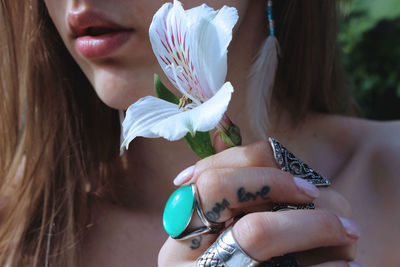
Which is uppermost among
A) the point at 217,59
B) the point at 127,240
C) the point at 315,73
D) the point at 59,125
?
the point at 217,59

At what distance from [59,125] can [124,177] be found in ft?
0.97

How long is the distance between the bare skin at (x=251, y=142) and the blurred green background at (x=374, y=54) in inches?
48.3

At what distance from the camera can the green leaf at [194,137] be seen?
0.61m

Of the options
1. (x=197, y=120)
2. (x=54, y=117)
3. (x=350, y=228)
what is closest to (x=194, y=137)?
(x=197, y=120)

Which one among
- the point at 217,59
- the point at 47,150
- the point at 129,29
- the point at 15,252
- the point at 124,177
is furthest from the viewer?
the point at 124,177

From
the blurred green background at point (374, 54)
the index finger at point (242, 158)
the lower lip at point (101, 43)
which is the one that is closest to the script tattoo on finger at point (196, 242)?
the index finger at point (242, 158)

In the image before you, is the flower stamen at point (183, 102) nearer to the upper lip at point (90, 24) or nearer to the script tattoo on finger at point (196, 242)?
the script tattoo on finger at point (196, 242)

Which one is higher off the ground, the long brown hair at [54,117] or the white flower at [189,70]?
the white flower at [189,70]

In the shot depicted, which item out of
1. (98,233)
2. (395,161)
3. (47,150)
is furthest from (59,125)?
(395,161)

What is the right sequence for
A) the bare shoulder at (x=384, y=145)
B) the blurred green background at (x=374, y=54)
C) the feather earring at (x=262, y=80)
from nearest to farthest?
the feather earring at (x=262, y=80) → the bare shoulder at (x=384, y=145) → the blurred green background at (x=374, y=54)

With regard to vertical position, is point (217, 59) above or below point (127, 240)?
above

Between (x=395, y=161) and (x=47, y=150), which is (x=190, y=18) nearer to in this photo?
(x=47, y=150)

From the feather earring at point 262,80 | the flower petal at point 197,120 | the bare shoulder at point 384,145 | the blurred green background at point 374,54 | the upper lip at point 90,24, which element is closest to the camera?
the flower petal at point 197,120

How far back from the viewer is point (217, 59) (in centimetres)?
53
